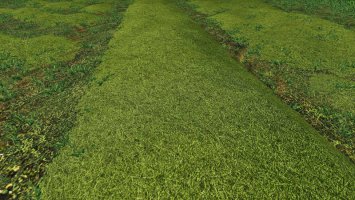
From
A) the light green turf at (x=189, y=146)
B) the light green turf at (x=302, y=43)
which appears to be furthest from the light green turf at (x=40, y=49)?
the light green turf at (x=302, y=43)

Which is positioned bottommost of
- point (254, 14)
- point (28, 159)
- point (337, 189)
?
point (28, 159)

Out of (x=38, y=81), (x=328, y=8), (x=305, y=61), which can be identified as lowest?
(x=38, y=81)

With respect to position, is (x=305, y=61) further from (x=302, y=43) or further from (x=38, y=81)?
(x=38, y=81)

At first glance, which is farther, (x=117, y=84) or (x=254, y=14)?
(x=254, y=14)

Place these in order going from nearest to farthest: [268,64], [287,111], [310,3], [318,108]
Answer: [287,111], [318,108], [268,64], [310,3]

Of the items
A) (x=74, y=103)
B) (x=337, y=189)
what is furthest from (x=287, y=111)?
(x=74, y=103)

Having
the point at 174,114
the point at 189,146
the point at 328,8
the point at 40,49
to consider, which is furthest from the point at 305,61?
the point at 328,8

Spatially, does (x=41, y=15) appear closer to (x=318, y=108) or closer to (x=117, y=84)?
(x=117, y=84)

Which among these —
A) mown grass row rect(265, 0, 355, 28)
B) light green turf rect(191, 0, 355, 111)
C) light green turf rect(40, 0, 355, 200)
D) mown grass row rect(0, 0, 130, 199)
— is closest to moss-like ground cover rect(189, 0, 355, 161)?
light green turf rect(191, 0, 355, 111)
